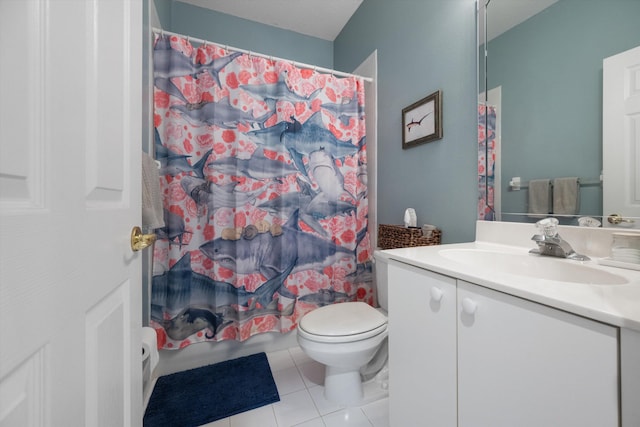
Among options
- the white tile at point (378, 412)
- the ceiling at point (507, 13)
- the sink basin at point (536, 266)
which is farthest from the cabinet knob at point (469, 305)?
the ceiling at point (507, 13)

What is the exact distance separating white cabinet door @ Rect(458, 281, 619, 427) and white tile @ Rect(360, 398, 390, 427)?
62 cm

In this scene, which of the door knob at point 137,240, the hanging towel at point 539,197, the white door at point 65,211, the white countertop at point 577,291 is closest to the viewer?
the white door at point 65,211

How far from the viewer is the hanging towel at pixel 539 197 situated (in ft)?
3.12

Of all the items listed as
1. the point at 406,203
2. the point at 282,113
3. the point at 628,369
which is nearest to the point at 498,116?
the point at 406,203

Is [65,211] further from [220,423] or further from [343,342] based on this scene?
[220,423]

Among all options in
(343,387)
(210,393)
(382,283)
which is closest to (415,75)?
(382,283)

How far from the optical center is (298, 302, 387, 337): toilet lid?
1179 mm

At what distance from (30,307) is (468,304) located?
0.79 meters

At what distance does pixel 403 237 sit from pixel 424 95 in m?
0.79

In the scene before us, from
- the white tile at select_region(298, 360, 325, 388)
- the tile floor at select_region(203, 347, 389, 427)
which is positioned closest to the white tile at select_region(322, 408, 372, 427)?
the tile floor at select_region(203, 347, 389, 427)

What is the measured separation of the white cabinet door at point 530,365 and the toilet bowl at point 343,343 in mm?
525

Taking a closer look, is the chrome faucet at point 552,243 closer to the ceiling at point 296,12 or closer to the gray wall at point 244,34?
the ceiling at point 296,12

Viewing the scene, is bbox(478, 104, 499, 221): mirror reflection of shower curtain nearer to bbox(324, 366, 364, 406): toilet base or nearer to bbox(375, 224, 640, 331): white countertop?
bbox(375, 224, 640, 331): white countertop

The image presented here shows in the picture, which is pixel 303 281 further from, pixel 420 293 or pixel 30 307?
pixel 30 307
